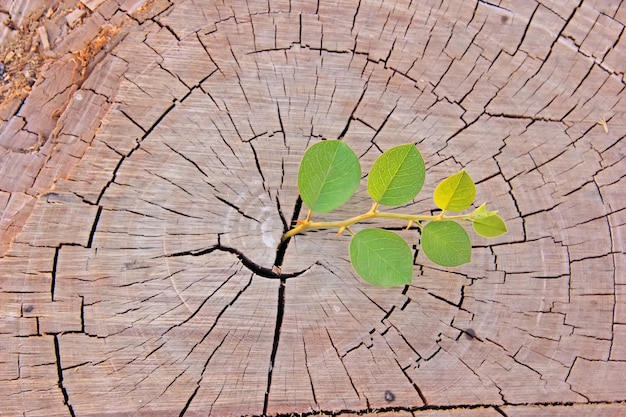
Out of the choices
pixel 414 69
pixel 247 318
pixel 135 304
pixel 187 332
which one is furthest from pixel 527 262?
pixel 135 304

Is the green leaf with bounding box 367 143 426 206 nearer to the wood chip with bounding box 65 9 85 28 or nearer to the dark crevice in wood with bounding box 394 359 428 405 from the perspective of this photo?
the dark crevice in wood with bounding box 394 359 428 405

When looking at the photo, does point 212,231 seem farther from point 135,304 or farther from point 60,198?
point 60,198

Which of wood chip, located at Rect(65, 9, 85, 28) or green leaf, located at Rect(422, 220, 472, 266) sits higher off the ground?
wood chip, located at Rect(65, 9, 85, 28)

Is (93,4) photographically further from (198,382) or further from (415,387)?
(415,387)

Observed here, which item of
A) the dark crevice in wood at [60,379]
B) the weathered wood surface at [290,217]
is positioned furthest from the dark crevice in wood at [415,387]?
the dark crevice in wood at [60,379]

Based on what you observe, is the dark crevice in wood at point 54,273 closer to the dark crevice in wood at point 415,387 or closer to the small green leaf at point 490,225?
the dark crevice in wood at point 415,387

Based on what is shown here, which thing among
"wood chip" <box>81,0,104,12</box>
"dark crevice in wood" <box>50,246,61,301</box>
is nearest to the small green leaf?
"dark crevice in wood" <box>50,246,61,301</box>
